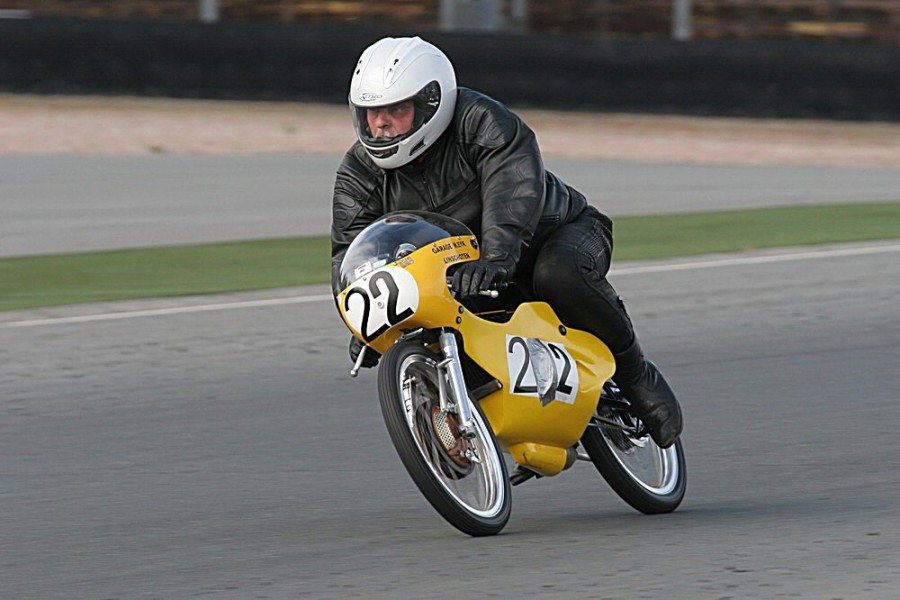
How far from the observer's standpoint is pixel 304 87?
2308 cm

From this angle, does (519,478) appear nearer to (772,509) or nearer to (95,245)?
(772,509)

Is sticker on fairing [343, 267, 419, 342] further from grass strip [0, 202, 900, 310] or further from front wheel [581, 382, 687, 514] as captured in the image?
grass strip [0, 202, 900, 310]

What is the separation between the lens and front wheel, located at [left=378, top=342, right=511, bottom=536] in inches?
195

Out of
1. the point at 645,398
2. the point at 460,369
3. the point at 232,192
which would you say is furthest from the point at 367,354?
the point at 232,192

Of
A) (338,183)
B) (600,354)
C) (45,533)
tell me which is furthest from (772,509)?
(45,533)

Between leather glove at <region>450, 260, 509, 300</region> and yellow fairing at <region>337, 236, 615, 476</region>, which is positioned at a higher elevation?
leather glove at <region>450, 260, 509, 300</region>

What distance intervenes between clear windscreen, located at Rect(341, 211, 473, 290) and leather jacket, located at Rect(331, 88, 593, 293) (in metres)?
0.14

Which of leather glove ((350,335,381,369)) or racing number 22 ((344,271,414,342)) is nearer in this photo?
racing number 22 ((344,271,414,342))

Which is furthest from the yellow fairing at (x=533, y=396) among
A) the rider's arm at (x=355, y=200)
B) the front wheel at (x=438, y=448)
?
the rider's arm at (x=355, y=200)

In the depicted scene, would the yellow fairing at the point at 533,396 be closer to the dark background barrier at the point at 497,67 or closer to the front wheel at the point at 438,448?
the front wheel at the point at 438,448

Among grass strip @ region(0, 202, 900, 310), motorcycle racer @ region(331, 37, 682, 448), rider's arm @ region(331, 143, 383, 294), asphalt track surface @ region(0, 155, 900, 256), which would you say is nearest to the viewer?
motorcycle racer @ region(331, 37, 682, 448)

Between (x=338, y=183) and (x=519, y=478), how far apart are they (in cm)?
112

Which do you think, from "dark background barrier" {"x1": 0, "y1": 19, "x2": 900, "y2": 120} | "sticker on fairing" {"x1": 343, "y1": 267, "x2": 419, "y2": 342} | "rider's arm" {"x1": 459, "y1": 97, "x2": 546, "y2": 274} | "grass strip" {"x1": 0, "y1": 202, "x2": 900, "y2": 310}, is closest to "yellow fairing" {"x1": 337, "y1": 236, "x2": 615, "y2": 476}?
"sticker on fairing" {"x1": 343, "y1": 267, "x2": 419, "y2": 342}

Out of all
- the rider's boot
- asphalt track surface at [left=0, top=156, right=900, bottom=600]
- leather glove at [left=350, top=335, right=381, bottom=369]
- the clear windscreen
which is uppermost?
the clear windscreen
